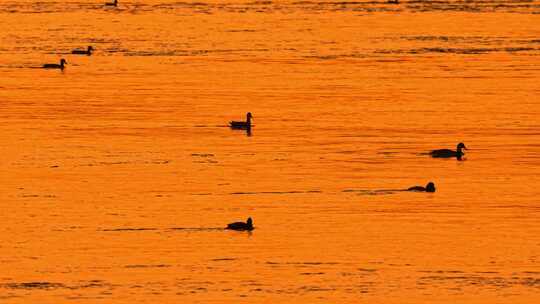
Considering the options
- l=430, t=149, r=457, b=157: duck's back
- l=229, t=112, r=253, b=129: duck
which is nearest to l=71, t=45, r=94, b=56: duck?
l=229, t=112, r=253, b=129: duck

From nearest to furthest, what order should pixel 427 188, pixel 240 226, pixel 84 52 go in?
pixel 240 226, pixel 427 188, pixel 84 52

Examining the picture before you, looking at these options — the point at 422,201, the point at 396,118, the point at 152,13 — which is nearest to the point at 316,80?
the point at 396,118

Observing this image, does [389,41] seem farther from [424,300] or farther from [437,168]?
[424,300]

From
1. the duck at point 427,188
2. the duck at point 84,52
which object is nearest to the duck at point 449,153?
the duck at point 427,188

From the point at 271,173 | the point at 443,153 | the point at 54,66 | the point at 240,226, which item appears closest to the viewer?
the point at 240,226

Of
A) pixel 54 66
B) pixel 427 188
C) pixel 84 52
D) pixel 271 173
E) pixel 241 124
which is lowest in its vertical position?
pixel 427 188

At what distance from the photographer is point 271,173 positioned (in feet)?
176

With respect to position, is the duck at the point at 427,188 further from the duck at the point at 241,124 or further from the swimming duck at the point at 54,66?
the swimming duck at the point at 54,66

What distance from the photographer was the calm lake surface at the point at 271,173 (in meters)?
40.8

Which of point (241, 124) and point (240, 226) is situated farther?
point (241, 124)

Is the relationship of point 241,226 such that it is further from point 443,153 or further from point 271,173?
point 443,153

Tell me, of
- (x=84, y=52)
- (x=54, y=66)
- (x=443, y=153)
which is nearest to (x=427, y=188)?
(x=443, y=153)

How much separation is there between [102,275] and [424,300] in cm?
727

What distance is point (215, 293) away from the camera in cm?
3922
